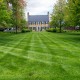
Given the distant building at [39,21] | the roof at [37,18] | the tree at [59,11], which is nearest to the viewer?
the tree at [59,11]

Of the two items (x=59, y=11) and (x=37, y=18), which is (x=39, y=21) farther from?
(x=59, y=11)

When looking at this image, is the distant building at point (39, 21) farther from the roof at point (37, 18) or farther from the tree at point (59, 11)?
the tree at point (59, 11)

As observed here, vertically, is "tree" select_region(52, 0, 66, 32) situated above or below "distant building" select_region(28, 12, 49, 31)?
above

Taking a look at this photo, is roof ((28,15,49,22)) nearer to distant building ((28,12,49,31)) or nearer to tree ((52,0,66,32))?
distant building ((28,12,49,31))

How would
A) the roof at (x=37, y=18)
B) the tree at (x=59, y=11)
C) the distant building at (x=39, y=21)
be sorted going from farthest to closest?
the distant building at (x=39, y=21) → the roof at (x=37, y=18) → the tree at (x=59, y=11)

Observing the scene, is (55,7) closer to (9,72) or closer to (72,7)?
(72,7)

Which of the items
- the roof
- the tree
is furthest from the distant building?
the tree

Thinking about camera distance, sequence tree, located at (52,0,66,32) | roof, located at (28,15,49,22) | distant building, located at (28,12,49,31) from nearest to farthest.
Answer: tree, located at (52,0,66,32)
roof, located at (28,15,49,22)
distant building, located at (28,12,49,31)

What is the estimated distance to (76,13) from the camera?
33.3m

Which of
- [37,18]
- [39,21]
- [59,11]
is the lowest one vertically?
[39,21]

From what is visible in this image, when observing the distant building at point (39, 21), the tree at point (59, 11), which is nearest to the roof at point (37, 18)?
the distant building at point (39, 21)

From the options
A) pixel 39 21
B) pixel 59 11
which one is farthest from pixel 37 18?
pixel 59 11

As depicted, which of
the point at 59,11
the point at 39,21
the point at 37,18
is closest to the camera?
the point at 59,11

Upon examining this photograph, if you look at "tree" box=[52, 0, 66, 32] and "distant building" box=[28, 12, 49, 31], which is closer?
"tree" box=[52, 0, 66, 32]
